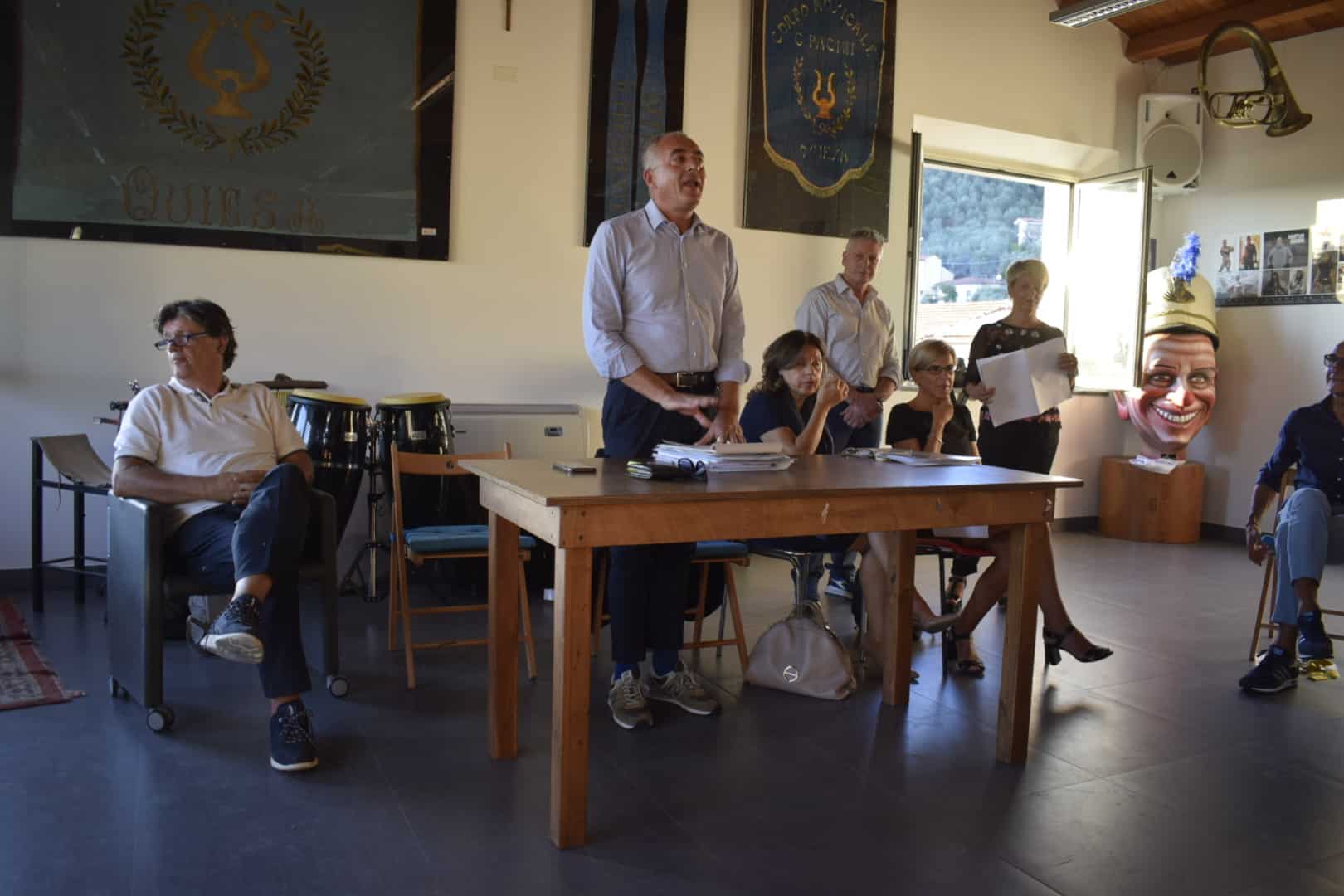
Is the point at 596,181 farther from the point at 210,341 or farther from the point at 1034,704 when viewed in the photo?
the point at 1034,704

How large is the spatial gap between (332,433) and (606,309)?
1.69 meters

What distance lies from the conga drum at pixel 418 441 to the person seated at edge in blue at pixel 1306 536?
3036 millimetres

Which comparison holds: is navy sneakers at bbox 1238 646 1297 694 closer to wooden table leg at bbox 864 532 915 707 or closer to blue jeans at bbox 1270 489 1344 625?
blue jeans at bbox 1270 489 1344 625

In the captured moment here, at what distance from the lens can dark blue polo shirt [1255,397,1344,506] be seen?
11.7 ft

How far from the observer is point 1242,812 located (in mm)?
2430

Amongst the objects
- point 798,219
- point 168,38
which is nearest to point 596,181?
point 798,219

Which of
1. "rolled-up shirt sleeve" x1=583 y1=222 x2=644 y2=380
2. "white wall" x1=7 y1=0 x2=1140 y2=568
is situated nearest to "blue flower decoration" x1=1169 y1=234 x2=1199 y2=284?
"white wall" x1=7 y1=0 x2=1140 y2=568

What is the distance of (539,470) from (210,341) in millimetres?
1129

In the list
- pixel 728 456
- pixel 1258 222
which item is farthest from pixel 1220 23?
pixel 728 456

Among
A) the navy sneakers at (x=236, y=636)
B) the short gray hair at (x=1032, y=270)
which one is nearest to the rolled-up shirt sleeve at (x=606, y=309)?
the navy sneakers at (x=236, y=636)

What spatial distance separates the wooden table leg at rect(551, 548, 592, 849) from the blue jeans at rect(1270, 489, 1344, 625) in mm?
2518

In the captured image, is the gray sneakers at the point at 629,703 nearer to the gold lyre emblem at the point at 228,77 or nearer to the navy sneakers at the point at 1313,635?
the navy sneakers at the point at 1313,635

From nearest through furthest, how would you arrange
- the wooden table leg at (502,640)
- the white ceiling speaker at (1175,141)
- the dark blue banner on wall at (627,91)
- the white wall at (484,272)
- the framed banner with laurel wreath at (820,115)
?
the wooden table leg at (502,640) < the white wall at (484,272) < the dark blue banner on wall at (627,91) < the framed banner with laurel wreath at (820,115) < the white ceiling speaker at (1175,141)

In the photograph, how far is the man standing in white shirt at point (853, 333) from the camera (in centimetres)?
456
